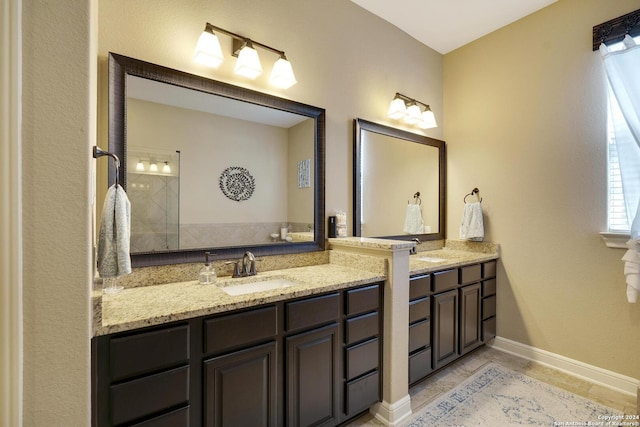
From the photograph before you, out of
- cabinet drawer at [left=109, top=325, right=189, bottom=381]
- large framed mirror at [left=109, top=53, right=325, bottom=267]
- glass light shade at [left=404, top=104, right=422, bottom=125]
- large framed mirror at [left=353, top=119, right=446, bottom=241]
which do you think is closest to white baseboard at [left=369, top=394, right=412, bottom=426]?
large framed mirror at [left=109, top=53, right=325, bottom=267]

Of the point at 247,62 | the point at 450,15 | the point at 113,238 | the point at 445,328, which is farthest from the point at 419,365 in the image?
the point at 450,15

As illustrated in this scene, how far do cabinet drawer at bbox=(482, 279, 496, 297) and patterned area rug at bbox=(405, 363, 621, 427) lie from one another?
0.71 metres

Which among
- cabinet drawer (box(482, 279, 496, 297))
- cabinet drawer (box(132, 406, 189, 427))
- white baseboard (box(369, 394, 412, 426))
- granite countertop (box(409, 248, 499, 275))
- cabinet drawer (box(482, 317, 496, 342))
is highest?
granite countertop (box(409, 248, 499, 275))

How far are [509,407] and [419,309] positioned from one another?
0.84m

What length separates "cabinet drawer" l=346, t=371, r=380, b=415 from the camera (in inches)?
67.9

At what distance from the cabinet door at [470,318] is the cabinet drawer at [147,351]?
2.15 metres

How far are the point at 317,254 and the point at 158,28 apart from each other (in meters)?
1.69

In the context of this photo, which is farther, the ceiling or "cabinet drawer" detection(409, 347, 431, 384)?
the ceiling

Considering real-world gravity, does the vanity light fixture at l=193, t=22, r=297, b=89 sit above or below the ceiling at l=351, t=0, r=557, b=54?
below
